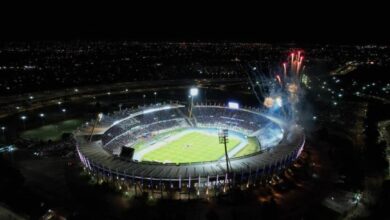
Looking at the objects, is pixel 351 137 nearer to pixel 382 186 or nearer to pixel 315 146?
pixel 315 146

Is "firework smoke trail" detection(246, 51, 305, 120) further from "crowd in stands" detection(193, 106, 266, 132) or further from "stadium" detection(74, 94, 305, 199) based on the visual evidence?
"stadium" detection(74, 94, 305, 199)

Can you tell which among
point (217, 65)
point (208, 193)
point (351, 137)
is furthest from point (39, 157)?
point (217, 65)

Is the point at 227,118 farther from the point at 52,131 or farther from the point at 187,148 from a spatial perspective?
the point at 52,131

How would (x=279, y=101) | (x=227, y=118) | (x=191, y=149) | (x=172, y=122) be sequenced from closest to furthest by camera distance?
(x=191, y=149), (x=279, y=101), (x=172, y=122), (x=227, y=118)

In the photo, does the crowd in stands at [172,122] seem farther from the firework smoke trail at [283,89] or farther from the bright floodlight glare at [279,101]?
the firework smoke trail at [283,89]

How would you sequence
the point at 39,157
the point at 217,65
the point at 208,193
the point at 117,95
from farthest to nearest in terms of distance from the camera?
the point at 217,65, the point at 117,95, the point at 39,157, the point at 208,193

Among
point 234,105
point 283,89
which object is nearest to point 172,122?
point 234,105
